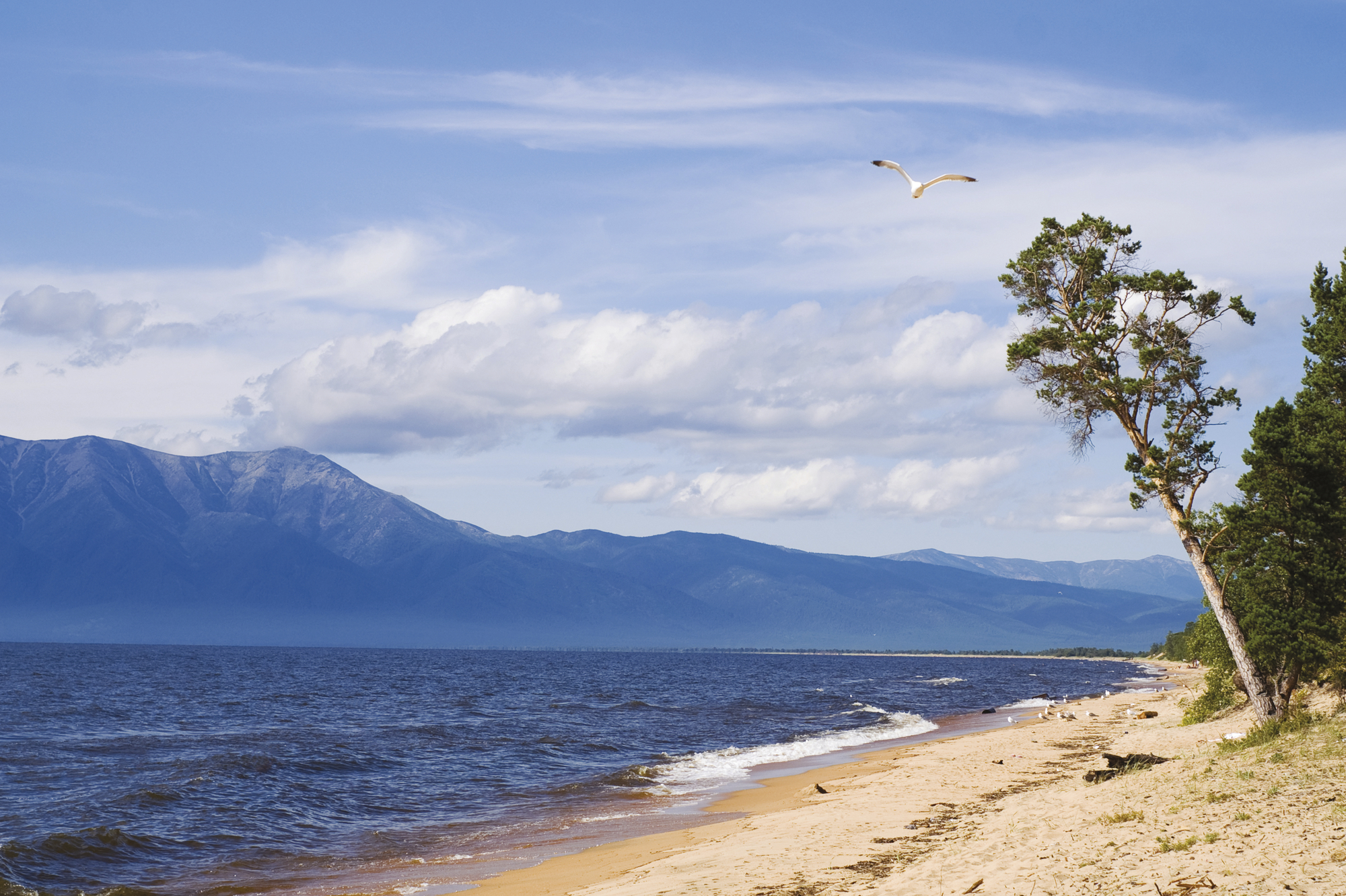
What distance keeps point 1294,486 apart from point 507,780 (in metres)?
28.2

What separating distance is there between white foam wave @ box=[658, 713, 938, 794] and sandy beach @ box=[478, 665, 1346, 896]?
19.1 feet

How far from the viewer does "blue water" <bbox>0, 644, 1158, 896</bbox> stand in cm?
2411

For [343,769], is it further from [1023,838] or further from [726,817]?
[1023,838]

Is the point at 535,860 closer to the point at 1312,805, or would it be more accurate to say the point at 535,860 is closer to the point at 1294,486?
the point at 1312,805

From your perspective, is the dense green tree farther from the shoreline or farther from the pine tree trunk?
the shoreline

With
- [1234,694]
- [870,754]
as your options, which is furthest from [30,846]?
[1234,694]

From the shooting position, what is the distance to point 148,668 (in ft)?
461

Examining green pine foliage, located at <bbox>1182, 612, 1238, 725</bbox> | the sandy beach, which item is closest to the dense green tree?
the sandy beach

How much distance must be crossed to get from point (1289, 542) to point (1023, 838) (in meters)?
14.1

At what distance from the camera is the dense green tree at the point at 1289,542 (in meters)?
24.8

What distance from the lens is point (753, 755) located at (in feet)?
146

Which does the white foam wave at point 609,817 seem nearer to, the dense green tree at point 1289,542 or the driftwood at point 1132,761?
the driftwood at point 1132,761

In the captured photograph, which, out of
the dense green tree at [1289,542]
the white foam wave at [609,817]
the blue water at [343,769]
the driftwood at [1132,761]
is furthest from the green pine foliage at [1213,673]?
the white foam wave at [609,817]

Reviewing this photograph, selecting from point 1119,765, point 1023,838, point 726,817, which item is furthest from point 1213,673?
point 1023,838
